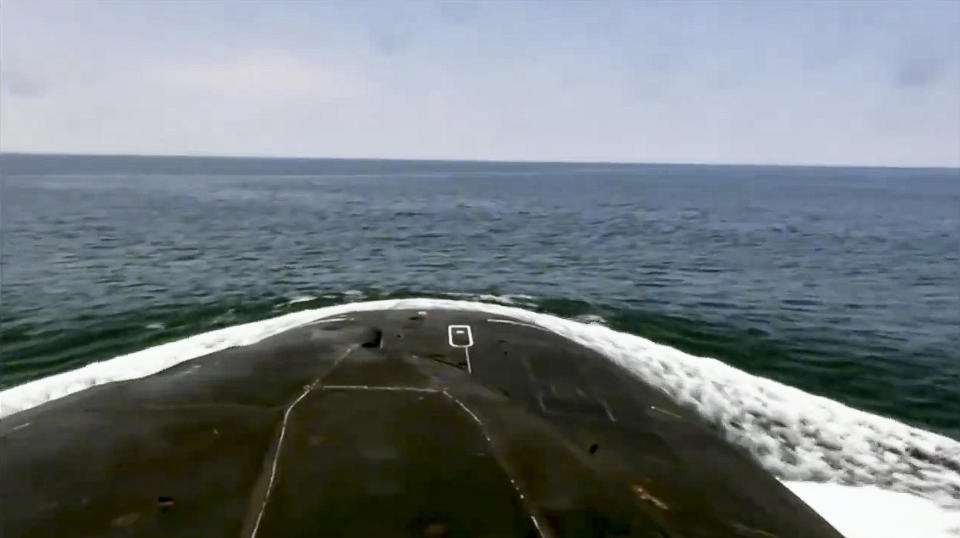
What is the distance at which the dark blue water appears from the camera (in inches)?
920

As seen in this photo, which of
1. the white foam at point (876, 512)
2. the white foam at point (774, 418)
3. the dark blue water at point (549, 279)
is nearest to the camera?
the white foam at point (876, 512)

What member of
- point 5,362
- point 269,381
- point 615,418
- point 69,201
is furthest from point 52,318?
point 69,201

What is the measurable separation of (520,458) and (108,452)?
18.3ft

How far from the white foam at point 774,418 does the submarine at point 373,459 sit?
3.40 m

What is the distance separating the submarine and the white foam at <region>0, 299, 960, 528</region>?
11.1 ft

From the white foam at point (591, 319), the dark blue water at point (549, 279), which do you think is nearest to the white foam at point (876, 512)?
the dark blue water at point (549, 279)

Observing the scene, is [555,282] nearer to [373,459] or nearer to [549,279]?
[549,279]

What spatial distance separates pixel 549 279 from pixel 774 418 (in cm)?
2277

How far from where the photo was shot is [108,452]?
862 centimetres

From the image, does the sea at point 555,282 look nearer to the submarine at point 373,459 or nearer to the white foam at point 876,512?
the white foam at point 876,512

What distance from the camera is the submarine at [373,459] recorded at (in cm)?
737

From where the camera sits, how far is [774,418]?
625 inches

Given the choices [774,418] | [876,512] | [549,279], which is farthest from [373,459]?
[549,279]

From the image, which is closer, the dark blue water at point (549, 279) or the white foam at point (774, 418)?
the white foam at point (774, 418)
